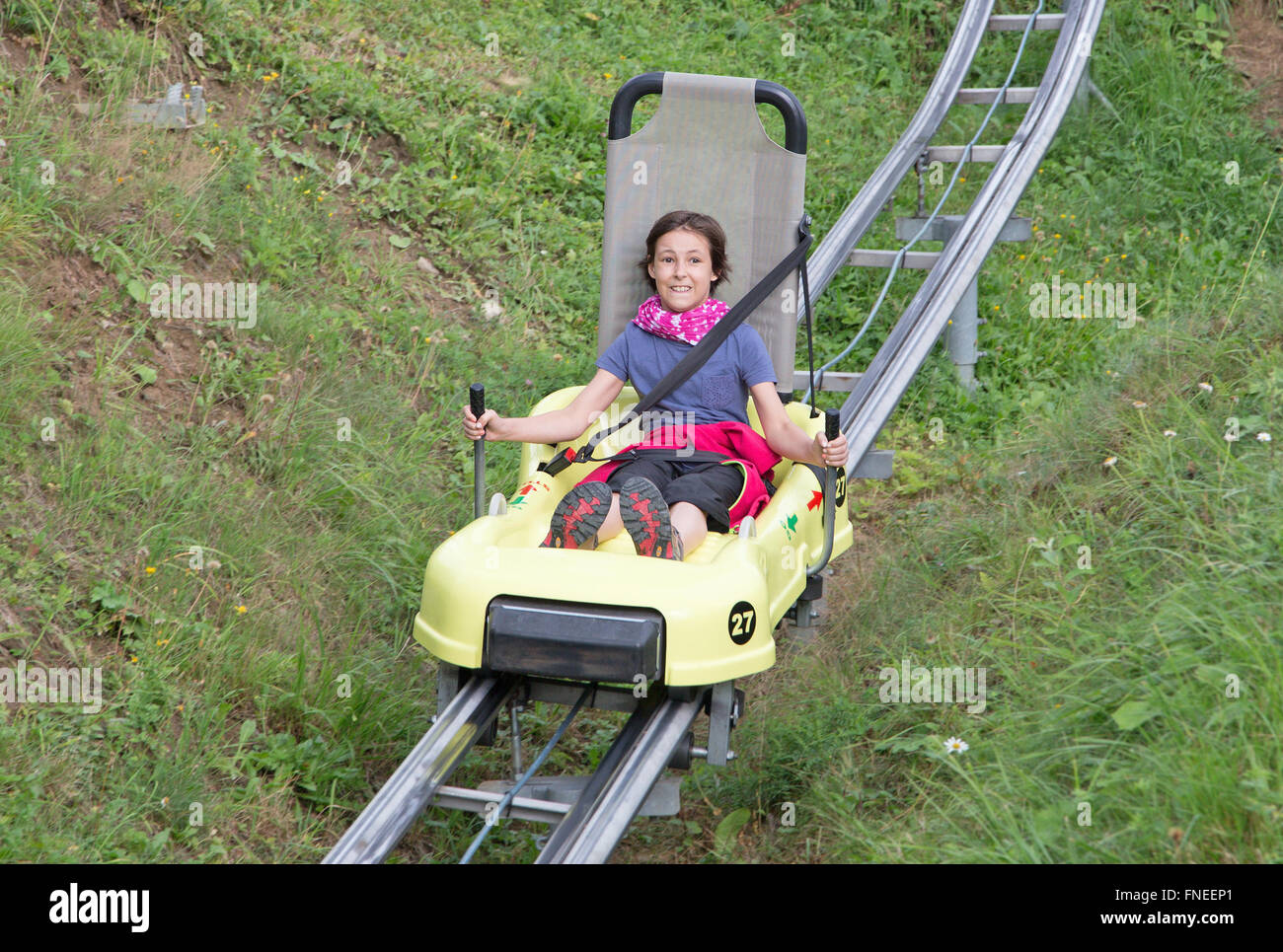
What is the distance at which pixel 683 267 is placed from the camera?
3.97 meters

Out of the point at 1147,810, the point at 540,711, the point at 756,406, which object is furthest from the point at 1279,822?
the point at 540,711

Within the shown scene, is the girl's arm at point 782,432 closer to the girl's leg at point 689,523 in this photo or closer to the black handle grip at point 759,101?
the girl's leg at point 689,523

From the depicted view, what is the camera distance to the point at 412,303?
590cm

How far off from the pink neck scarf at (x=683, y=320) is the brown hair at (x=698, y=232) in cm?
12

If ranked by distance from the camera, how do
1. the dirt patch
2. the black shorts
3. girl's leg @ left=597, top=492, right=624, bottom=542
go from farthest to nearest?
the dirt patch, the black shorts, girl's leg @ left=597, top=492, right=624, bottom=542

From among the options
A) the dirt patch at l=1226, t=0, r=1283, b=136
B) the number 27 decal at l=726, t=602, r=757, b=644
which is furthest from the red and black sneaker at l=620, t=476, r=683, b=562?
the dirt patch at l=1226, t=0, r=1283, b=136

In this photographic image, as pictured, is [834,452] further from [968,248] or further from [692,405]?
[968,248]

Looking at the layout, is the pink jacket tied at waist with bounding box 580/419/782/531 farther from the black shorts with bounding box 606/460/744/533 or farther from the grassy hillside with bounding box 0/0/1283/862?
the grassy hillside with bounding box 0/0/1283/862

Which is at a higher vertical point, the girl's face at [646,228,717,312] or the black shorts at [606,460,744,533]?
the girl's face at [646,228,717,312]

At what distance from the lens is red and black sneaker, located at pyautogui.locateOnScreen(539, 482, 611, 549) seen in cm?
343

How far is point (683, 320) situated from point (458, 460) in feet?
4.98

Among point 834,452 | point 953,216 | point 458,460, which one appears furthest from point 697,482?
point 953,216

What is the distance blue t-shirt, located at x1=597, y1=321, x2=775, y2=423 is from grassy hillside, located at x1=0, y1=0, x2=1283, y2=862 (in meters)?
0.94
